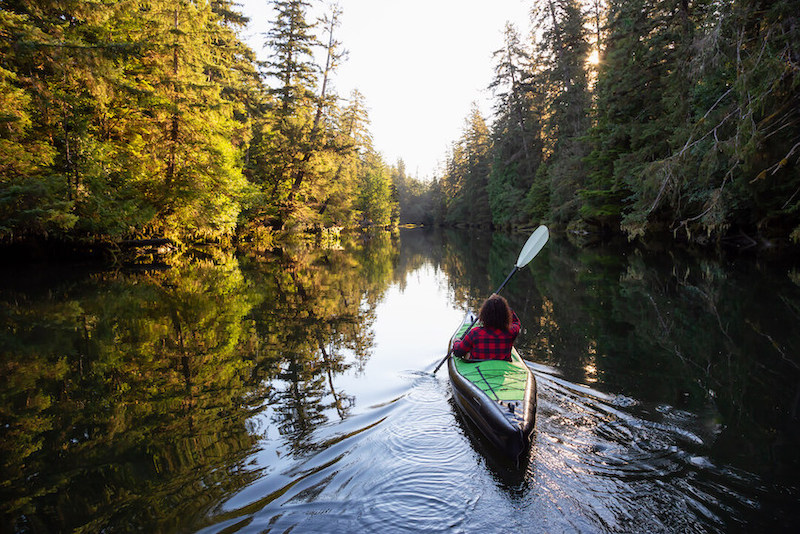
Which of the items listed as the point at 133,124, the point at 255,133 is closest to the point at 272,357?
the point at 133,124

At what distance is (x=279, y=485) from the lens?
3.40 m

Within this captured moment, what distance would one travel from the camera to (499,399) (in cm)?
399

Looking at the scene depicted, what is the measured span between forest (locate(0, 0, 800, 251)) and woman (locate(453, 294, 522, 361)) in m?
7.63

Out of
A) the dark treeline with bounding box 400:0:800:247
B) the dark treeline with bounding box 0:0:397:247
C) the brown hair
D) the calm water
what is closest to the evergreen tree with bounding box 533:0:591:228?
the dark treeline with bounding box 400:0:800:247

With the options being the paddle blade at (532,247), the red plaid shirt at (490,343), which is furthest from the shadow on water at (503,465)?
the paddle blade at (532,247)

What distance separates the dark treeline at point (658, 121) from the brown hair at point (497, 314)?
7.69 metres

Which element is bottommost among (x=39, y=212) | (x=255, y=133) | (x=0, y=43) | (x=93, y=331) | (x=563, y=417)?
(x=563, y=417)

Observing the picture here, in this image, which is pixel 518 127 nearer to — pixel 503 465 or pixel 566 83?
pixel 566 83

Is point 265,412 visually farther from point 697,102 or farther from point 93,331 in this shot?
point 697,102

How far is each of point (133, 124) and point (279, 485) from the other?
16.2 metres

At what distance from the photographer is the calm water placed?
308cm

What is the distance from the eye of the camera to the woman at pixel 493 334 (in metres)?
5.02

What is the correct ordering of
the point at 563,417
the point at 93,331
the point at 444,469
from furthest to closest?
the point at 93,331 < the point at 563,417 < the point at 444,469

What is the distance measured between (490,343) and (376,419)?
62.9 inches
